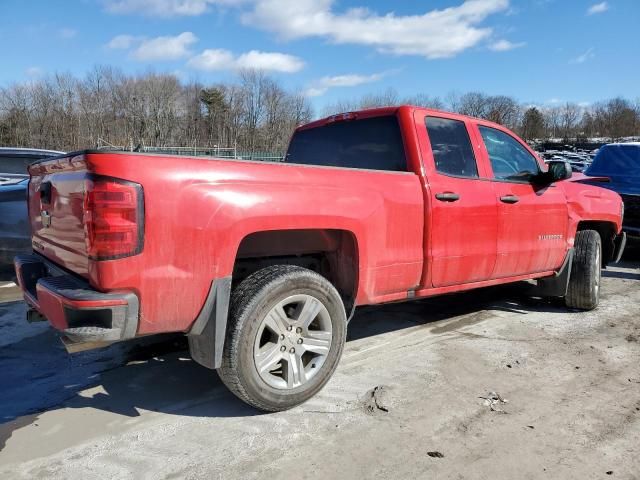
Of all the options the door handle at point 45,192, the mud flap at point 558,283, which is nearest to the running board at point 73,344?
the door handle at point 45,192

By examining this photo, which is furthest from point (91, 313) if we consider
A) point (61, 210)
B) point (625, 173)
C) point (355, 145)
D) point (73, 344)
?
point (625, 173)

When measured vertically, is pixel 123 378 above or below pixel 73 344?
below

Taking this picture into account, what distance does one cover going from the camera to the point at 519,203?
4.45 m

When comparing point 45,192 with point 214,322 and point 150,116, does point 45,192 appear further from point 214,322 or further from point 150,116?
point 150,116

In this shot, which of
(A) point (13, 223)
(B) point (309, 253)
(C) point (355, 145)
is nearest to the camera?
(B) point (309, 253)

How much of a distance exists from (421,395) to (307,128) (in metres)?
2.71

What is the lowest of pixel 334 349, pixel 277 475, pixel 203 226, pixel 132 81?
pixel 277 475

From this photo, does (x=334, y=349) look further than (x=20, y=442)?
Yes

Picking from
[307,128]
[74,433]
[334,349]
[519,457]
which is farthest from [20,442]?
[307,128]

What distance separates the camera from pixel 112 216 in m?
2.37

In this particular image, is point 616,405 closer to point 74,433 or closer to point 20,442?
point 74,433

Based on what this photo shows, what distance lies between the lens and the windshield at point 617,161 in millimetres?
8602

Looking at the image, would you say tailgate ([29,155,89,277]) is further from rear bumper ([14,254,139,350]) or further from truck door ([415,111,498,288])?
truck door ([415,111,498,288])

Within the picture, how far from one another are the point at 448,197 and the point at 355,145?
0.95 meters
